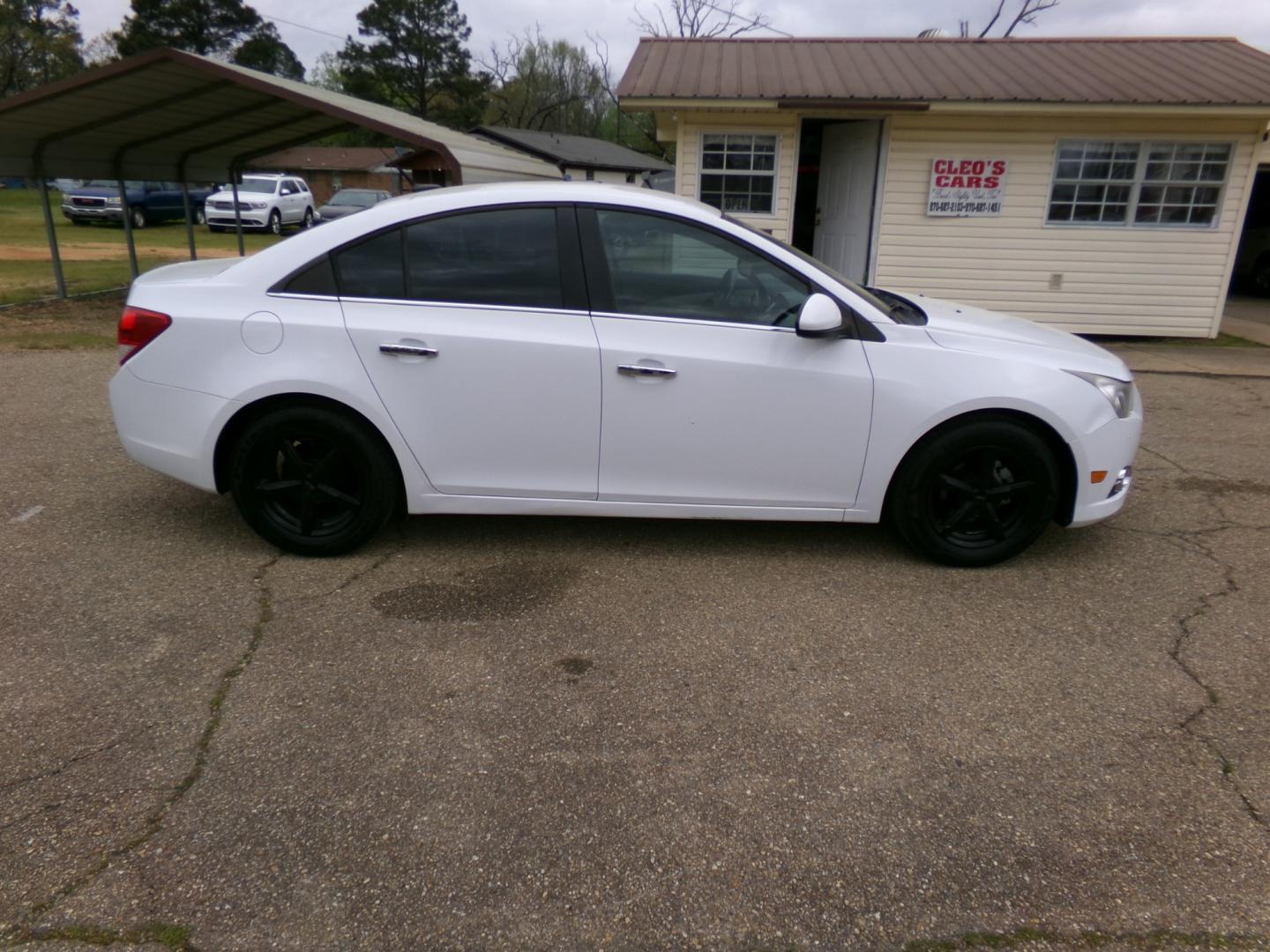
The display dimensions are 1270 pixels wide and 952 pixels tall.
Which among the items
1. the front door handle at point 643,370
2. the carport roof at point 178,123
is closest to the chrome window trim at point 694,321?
the front door handle at point 643,370

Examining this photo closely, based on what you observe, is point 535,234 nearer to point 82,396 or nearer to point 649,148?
point 82,396

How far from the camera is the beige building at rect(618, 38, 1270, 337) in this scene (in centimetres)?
1023

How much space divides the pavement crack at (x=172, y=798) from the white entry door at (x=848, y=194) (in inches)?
373

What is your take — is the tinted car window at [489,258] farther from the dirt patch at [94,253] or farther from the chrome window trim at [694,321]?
the dirt patch at [94,253]

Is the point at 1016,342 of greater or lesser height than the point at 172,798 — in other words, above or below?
above

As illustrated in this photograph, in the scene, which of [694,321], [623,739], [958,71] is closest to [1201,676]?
[623,739]

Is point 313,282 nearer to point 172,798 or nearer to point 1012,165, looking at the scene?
point 172,798

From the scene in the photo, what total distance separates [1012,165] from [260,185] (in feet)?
73.5

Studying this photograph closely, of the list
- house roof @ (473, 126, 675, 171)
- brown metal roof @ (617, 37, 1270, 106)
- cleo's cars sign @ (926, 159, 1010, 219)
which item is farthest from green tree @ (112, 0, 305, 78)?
cleo's cars sign @ (926, 159, 1010, 219)

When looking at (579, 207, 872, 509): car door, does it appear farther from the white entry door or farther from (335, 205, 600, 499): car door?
the white entry door

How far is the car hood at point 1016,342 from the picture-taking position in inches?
158

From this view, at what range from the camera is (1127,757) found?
2.84 metres

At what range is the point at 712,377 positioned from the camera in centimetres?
388

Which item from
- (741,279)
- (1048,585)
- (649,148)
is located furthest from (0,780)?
(649,148)
